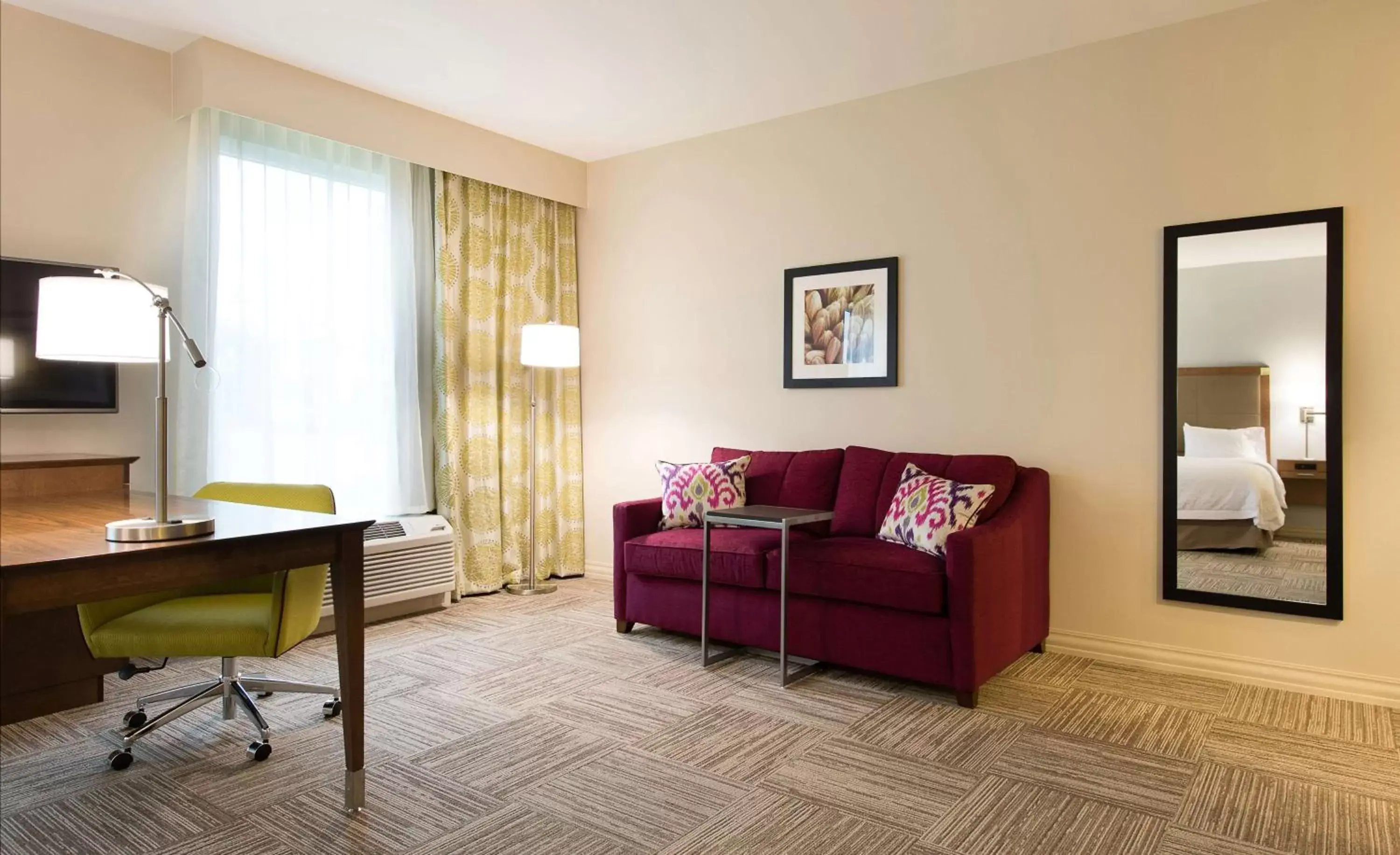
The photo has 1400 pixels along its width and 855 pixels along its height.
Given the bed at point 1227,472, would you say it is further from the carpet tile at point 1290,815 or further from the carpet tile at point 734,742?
the carpet tile at point 734,742

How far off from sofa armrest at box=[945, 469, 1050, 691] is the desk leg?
1897 mm

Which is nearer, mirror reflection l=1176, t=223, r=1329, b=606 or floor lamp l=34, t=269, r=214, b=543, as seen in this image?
floor lamp l=34, t=269, r=214, b=543

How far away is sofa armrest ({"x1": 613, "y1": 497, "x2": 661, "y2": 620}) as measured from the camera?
399 cm

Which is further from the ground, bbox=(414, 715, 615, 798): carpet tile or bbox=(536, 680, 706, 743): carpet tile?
bbox=(536, 680, 706, 743): carpet tile

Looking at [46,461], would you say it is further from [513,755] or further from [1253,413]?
[1253,413]

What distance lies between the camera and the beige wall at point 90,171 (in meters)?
1.22

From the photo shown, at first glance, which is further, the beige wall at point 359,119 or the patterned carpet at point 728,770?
the beige wall at point 359,119

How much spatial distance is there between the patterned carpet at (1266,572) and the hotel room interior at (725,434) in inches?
0.7

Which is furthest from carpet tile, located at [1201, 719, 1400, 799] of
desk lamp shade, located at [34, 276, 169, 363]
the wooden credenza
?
the wooden credenza

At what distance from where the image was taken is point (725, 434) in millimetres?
4785

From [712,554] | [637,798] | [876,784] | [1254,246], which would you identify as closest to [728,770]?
[637,798]

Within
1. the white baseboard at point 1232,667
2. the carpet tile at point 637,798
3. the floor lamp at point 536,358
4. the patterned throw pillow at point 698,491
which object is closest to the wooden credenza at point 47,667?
the carpet tile at point 637,798

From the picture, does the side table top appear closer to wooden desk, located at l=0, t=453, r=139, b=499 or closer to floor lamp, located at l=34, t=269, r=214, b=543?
floor lamp, located at l=34, t=269, r=214, b=543

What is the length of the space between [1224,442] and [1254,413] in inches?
5.8
